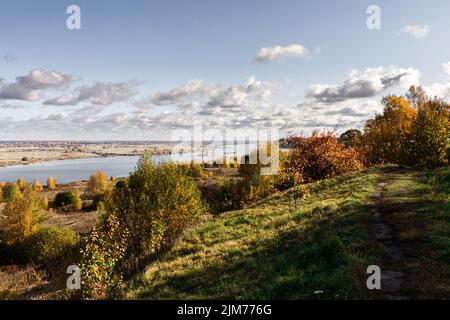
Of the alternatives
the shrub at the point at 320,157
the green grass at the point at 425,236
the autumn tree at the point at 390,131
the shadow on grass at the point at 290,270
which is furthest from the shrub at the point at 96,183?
the green grass at the point at 425,236

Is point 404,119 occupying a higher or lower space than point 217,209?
higher

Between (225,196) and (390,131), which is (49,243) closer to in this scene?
(225,196)

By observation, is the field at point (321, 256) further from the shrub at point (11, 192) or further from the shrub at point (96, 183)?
the shrub at point (96, 183)

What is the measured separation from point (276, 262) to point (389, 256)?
15.1 ft

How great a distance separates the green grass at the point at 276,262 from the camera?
11914 mm

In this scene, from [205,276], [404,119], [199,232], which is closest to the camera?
[205,276]

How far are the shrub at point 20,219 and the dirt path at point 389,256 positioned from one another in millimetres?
Answer: 74502

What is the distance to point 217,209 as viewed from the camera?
76.3 metres

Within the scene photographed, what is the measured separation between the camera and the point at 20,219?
74.2 m

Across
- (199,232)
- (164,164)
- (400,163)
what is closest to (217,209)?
(164,164)

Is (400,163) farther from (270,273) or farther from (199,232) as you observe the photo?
(270,273)
